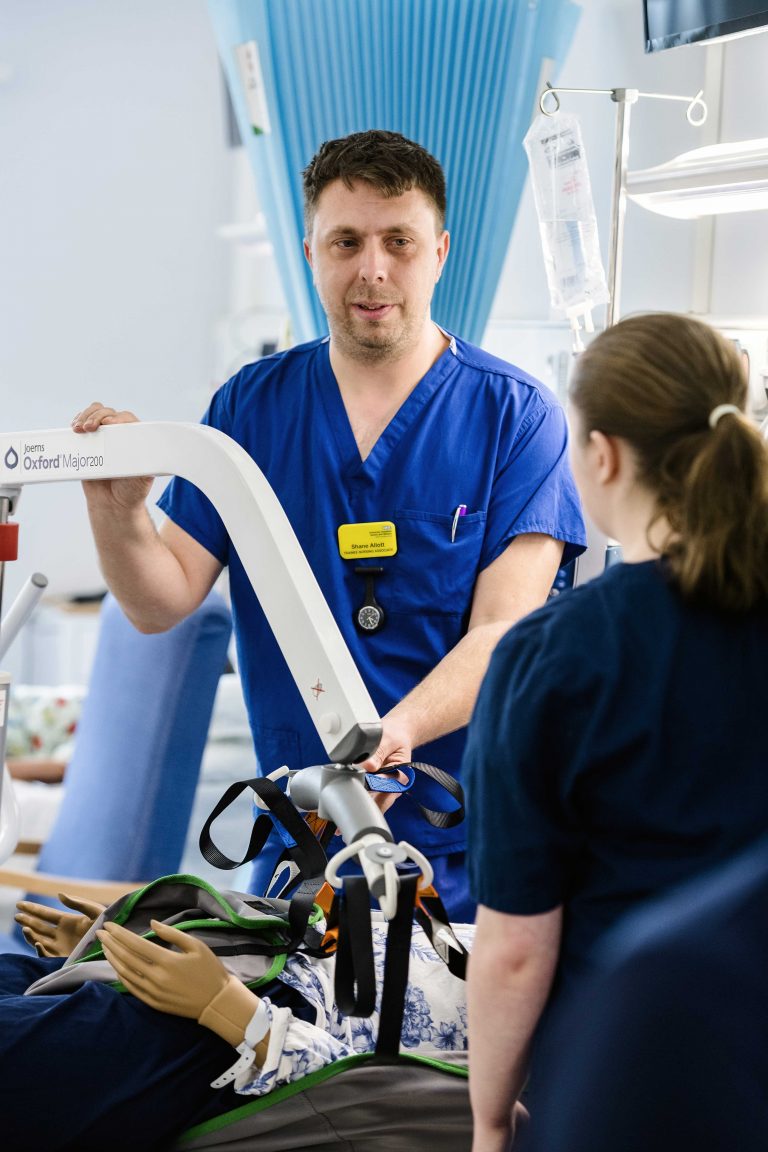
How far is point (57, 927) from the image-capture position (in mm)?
1498

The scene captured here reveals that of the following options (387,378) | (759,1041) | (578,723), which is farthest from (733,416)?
(387,378)

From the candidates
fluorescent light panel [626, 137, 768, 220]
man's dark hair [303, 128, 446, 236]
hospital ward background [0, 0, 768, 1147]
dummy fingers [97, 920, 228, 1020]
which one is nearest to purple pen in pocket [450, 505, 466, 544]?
hospital ward background [0, 0, 768, 1147]

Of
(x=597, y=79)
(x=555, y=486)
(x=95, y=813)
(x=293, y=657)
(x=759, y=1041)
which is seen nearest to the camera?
(x=759, y=1041)

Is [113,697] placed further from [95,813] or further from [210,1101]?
[210,1101]

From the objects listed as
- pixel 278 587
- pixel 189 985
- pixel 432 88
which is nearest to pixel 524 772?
pixel 278 587

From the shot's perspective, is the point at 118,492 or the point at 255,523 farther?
the point at 118,492

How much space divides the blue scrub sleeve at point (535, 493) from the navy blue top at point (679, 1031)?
0.89 m

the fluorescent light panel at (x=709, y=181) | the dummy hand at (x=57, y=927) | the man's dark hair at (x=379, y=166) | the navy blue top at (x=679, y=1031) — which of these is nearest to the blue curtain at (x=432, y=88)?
the fluorescent light panel at (x=709, y=181)

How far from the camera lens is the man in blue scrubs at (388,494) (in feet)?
5.50

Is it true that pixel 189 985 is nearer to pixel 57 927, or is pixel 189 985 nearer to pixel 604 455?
pixel 57 927

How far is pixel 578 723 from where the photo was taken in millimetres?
919

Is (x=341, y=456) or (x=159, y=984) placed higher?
(x=341, y=456)

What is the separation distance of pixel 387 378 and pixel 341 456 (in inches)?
5.3

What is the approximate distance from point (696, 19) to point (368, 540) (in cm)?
113
